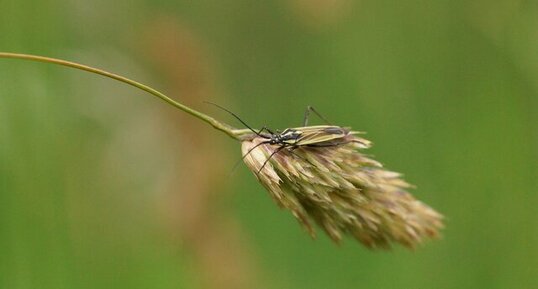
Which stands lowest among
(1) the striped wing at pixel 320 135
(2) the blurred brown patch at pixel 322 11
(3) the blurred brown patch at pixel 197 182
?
(3) the blurred brown patch at pixel 197 182

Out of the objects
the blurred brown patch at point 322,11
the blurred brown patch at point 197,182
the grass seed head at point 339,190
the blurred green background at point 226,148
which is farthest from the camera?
the blurred brown patch at point 322,11

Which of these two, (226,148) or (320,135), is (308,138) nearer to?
(320,135)

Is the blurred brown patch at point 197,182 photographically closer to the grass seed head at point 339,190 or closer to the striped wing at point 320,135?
the grass seed head at point 339,190

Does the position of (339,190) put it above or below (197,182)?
above

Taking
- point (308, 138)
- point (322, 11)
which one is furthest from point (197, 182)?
point (308, 138)

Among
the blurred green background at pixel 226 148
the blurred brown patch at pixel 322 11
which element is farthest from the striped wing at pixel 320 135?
the blurred brown patch at pixel 322 11

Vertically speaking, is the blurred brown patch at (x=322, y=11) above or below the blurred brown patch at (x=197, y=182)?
above

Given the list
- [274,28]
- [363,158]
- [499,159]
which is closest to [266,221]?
[499,159]

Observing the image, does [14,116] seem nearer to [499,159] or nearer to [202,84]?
[202,84]
